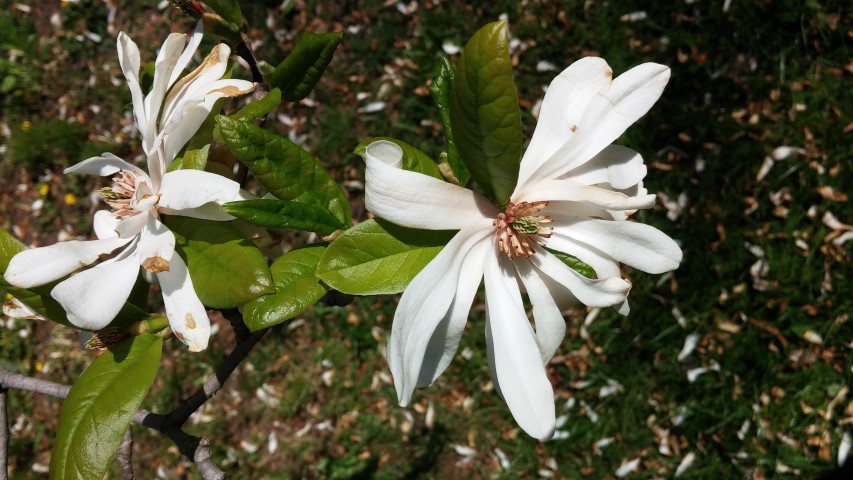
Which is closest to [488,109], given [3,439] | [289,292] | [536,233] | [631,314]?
[536,233]

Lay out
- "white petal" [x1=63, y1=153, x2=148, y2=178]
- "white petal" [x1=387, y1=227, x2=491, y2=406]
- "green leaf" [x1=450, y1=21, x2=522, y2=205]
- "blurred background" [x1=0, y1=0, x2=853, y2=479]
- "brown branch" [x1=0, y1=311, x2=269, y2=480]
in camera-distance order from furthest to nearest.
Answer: "blurred background" [x1=0, y1=0, x2=853, y2=479], "brown branch" [x1=0, y1=311, x2=269, y2=480], "white petal" [x1=63, y1=153, x2=148, y2=178], "white petal" [x1=387, y1=227, x2=491, y2=406], "green leaf" [x1=450, y1=21, x2=522, y2=205]

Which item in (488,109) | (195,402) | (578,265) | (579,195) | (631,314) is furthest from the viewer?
(631,314)

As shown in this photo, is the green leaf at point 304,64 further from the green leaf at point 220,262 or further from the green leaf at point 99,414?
the green leaf at point 99,414

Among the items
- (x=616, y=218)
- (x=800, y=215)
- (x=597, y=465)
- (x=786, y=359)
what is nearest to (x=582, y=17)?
(x=800, y=215)

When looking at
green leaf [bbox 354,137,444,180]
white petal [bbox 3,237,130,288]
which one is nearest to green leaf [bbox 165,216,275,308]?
white petal [bbox 3,237,130,288]

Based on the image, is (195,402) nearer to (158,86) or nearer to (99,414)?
(99,414)

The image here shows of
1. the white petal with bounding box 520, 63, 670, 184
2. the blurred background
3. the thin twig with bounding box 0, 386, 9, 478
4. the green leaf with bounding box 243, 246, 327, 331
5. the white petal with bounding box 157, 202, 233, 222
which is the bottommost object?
the blurred background

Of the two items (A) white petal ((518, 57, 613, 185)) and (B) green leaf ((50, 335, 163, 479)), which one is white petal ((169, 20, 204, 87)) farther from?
(A) white petal ((518, 57, 613, 185))

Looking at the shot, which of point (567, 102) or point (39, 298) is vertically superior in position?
point (567, 102)

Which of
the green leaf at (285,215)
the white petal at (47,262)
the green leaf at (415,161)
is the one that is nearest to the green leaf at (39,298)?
the white petal at (47,262)
